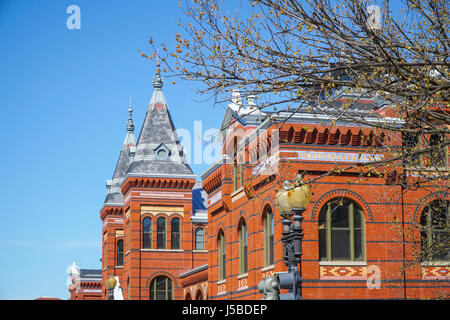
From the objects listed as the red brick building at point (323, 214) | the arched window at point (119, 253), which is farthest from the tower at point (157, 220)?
the arched window at point (119, 253)

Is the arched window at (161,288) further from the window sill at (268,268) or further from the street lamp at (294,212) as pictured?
the street lamp at (294,212)

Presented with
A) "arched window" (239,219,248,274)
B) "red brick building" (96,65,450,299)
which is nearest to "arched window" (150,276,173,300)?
"red brick building" (96,65,450,299)

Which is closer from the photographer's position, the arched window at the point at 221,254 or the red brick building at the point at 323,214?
the red brick building at the point at 323,214

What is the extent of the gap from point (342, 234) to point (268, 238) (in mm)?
2999

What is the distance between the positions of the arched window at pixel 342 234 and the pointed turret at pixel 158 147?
948 inches

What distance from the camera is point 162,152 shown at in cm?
5009

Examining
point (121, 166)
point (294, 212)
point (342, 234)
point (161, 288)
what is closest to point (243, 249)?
point (342, 234)

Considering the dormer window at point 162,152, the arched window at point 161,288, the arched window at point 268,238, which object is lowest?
the arched window at point 161,288

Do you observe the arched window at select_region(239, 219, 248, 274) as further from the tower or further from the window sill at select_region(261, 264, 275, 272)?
the tower

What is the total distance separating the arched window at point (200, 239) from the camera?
50031 millimetres

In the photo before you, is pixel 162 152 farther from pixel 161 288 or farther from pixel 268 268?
pixel 268 268
